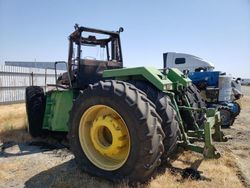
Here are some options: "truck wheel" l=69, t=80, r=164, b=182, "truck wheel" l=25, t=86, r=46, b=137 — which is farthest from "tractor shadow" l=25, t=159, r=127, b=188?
"truck wheel" l=25, t=86, r=46, b=137

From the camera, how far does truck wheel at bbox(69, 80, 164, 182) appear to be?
3439 mm

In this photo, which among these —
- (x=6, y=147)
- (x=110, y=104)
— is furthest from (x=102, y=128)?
(x=6, y=147)

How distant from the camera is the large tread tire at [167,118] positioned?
12.5 ft

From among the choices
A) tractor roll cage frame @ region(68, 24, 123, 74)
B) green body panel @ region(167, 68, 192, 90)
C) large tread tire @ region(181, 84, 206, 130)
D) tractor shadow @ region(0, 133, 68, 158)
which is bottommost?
tractor shadow @ region(0, 133, 68, 158)

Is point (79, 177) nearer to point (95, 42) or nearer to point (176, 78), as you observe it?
point (176, 78)

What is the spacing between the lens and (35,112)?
6.69m

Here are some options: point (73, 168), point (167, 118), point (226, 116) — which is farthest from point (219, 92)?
point (73, 168)

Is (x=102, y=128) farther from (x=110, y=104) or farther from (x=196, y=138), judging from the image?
(x=196, y=138)

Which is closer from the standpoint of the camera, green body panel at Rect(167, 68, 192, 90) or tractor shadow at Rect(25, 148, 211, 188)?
tractor shadow at Rect(25, 148, 211, 188)

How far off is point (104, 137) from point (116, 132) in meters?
0.47

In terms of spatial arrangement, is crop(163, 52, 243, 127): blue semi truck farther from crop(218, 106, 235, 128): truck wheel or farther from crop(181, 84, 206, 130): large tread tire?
crop(181, 84, 206, 130): large tread tire

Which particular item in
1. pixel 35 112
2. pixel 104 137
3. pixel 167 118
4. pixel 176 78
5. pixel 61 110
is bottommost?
pixel 104 137

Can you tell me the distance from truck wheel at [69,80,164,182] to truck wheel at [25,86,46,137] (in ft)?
9.12

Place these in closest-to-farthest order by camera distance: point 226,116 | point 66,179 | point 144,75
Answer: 1. point 66,179
2. point 144,75
3. point 226,116
